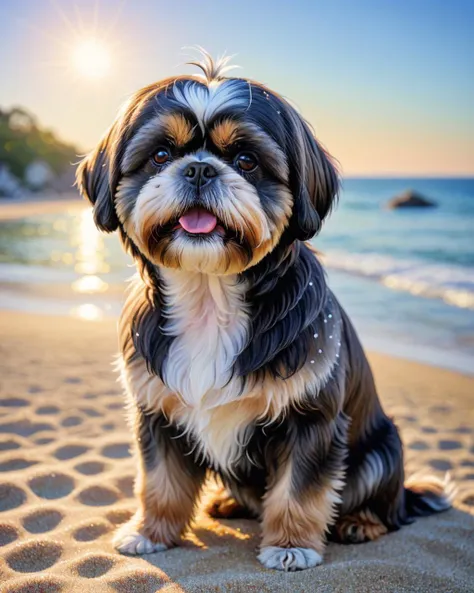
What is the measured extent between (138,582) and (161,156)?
5.17ft

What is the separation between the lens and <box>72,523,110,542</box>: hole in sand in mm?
3104

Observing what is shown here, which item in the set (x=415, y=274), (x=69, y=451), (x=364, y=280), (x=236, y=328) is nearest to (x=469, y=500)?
(x=236, y=328)

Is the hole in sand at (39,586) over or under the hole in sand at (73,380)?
under

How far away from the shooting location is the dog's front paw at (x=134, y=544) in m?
3.01

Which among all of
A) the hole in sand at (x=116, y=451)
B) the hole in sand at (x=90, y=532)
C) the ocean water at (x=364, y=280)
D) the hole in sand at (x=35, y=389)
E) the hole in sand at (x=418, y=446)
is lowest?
the hole in sand at (x=90, y=532)

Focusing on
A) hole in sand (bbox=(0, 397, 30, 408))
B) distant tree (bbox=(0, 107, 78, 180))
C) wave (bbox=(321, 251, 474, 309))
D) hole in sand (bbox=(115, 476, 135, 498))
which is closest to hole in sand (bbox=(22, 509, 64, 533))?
hole in sand (bbox=(115, 476, 135, 498))

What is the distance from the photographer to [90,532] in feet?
10.4

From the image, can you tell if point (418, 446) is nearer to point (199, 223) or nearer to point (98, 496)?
point (98, 496)

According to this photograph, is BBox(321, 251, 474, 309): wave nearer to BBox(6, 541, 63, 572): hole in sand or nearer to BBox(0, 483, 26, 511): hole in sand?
BBox(0, 483, 26, 511): hole in sand

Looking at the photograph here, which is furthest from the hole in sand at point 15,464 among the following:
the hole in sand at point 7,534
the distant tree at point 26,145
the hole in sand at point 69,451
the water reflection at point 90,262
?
the distant tree at point 26,145

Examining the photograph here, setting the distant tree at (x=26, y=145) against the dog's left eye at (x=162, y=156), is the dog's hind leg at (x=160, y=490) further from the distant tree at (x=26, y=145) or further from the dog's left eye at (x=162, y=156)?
the distant tree at (x=26, y=145)

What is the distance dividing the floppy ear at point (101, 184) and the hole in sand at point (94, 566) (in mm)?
1305

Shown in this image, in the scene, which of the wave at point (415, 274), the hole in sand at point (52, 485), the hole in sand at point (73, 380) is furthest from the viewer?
the wave at point (415, 274)

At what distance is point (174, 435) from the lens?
9.80 feet
